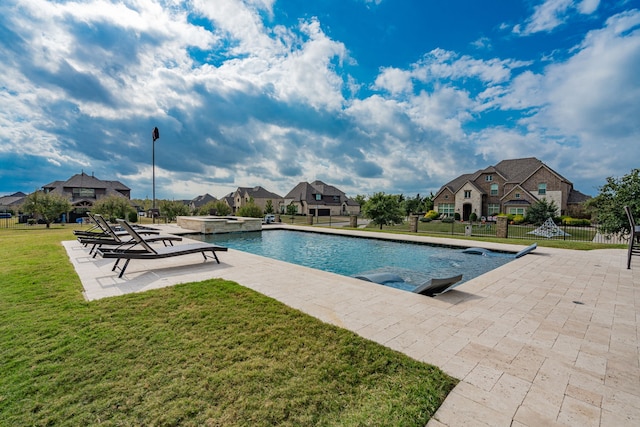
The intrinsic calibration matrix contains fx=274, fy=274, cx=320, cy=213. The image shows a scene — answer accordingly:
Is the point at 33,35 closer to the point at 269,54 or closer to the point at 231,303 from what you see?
the point at 269,54

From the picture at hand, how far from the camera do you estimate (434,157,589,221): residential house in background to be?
33.1 meters

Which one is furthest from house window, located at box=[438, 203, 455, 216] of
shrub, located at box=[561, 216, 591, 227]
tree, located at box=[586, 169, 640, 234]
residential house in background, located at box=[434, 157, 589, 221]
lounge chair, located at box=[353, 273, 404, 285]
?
lounge chair, located at box=[353, 273, 404, 285]

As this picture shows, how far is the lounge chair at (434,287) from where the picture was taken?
528 centimetres

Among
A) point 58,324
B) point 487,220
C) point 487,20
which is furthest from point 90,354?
point 487,220

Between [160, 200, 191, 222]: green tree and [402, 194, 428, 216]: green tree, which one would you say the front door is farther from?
[160, 200, 191, 222]: green tree

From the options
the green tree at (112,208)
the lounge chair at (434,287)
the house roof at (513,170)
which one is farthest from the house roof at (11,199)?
the house roof at (513,170)

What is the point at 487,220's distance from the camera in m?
35.9

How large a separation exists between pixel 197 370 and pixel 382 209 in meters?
22.9

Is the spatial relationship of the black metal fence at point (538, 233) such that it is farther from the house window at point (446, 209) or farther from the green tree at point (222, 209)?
the green tree at point (222, 209)

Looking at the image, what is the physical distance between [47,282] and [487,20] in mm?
18192

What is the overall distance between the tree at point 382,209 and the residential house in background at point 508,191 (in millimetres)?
19290

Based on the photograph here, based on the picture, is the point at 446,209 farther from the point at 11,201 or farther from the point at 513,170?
the point at 11,201

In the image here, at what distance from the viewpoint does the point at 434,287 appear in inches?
212

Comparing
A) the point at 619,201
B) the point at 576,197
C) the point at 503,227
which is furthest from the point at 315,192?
the point at 619,201
